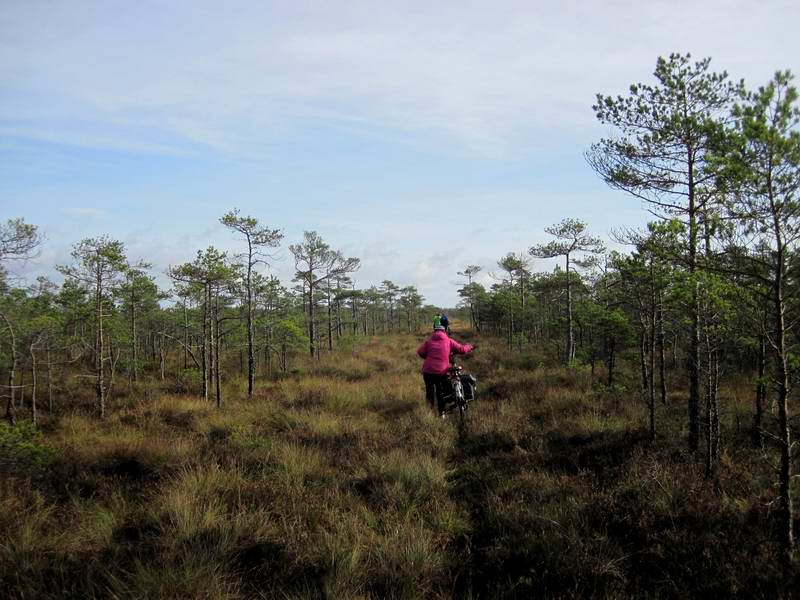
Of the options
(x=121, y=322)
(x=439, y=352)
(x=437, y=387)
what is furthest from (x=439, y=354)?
(x=121, y=322)

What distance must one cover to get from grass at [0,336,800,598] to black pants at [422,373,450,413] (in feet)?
2.36

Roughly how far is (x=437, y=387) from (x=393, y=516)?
457 cm

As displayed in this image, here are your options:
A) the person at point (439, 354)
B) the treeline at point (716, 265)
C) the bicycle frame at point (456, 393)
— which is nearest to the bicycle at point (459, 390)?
the bicycle frame at point (456, 393)

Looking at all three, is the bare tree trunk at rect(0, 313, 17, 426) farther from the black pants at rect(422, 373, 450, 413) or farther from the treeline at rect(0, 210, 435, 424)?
the black pants at rect(422, 373, 450, 413)

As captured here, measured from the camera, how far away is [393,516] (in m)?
4.09

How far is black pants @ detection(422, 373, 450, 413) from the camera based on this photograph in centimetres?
841

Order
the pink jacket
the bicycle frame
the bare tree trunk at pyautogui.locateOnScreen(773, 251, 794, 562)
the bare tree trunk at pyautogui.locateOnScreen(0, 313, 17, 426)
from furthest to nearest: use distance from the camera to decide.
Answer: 1. the bare tree trunk at pyautogui.locateOnScreen(0, 313, 17, 426)
2. the pink jacket
3. the bicycle frame
4. the bare tree trunk at pyautogui.locateOnScreen(773, 251, 794, 562)

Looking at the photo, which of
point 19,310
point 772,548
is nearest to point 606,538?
point 772,548

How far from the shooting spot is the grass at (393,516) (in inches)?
120

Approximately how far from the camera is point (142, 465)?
610 centimetres

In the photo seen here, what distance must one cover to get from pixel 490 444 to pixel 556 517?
2.95 m

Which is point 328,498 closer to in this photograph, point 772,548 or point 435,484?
point 435,484

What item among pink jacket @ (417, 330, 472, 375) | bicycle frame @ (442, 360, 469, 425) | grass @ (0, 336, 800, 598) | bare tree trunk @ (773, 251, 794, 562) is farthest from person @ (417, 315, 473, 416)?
bare tree trunk @ (773, 251, 794, 562)

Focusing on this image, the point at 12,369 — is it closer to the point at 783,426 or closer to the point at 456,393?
the point at 456,393
